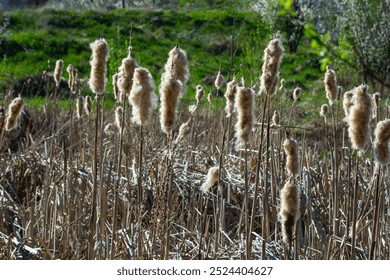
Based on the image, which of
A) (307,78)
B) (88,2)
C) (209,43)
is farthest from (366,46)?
(88,2)

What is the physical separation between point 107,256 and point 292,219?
2.93 ft

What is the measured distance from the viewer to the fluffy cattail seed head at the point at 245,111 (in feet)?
6.71

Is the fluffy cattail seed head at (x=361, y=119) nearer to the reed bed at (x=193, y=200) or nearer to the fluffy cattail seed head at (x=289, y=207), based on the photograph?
the reed bed at (x=193, y=200)

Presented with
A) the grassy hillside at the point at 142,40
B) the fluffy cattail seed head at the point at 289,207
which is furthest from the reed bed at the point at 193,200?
the grassy hillside at the point at 142,40

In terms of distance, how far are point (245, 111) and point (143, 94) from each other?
0.34 meters

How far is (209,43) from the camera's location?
2183 centimetres

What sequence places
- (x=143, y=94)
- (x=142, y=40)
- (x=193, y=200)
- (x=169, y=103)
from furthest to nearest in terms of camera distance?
(x=142, y=40), (x=193, y=200), (x=143, y=94), (x=169, y=103)

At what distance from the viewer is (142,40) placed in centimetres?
2170

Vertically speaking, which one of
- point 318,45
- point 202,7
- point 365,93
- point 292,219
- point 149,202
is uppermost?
point 202,7

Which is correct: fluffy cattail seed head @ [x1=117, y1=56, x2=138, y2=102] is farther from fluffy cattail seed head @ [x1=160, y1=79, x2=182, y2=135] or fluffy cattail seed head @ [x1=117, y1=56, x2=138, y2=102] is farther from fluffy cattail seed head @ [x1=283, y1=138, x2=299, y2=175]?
fluffy cattail seed head @ [x1=283, y1=138, x2=299, y2=175]

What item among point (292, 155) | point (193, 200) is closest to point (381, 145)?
point (292, 155)

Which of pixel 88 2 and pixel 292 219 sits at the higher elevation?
pixel 88 2

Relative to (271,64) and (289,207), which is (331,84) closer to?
(271,64)

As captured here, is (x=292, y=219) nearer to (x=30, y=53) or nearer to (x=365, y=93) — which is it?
(x=365, y=93)
